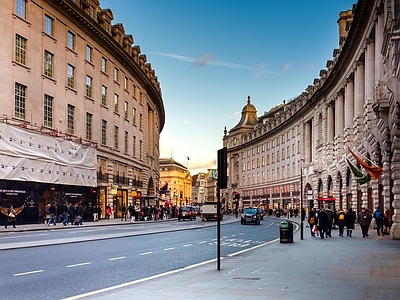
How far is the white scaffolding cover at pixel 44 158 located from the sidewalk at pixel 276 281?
85.2 feet

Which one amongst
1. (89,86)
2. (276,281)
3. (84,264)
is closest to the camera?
(276,281)

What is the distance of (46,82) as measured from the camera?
44.8m

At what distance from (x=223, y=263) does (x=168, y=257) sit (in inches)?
131

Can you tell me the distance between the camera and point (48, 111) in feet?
149

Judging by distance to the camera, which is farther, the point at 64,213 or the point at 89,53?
the point at 89,53

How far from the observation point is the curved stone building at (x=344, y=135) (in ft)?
98.6

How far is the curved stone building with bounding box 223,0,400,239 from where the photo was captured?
98.6 ft

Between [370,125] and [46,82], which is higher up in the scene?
[46,82]

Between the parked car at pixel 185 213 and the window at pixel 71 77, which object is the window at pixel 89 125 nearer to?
the window at pixel 71 77

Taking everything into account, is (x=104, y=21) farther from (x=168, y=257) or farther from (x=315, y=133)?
(x=168, y=257)

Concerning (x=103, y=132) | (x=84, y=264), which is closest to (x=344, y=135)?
(x=103, y=132)

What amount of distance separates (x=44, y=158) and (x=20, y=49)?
8.58m

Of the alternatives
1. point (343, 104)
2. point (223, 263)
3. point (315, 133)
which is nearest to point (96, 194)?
point (343, 104)

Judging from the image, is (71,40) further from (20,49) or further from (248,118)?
(248,118)
